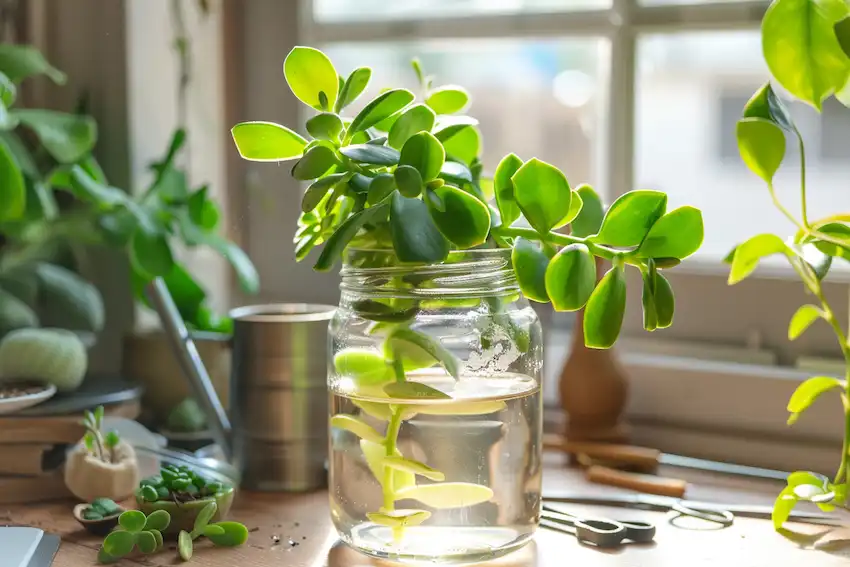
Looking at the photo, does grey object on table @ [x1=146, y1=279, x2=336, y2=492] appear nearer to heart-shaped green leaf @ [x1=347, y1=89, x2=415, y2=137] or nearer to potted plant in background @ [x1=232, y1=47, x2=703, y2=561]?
potted plant in background @ [x1=232, y1=47, x2=703, y2=561]

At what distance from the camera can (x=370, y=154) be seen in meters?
0.66

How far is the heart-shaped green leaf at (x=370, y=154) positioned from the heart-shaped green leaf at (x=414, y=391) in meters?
0.15

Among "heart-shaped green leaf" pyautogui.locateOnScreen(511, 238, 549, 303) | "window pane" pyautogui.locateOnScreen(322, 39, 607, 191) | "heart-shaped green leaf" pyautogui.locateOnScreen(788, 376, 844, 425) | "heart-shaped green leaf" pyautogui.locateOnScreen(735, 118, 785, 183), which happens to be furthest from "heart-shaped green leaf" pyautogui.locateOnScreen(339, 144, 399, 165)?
"window pane" pyautogui.locateOnScreen(322, 39, 607, 191)

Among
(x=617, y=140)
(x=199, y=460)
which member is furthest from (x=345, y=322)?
(x=617, y=140)

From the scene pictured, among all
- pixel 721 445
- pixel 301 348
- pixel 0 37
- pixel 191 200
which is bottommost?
pixel 721 445

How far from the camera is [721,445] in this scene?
40.1 inches

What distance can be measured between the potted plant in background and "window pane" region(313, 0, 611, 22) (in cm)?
41

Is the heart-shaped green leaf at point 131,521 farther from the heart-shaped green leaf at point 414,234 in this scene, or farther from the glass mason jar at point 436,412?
the heart-shaped green leaf at point 414,234

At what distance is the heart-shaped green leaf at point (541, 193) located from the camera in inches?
26.2

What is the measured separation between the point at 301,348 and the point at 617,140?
0.44 metres

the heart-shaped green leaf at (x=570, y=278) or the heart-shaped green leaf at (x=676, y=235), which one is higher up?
the heart-shaped green leaf at (x=676, y=235)

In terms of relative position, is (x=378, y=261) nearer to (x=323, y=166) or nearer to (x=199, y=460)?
(x=323, y=166)

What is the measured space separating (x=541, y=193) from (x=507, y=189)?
0.04 meters

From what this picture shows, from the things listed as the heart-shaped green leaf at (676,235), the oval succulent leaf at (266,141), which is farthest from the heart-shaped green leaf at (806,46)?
the oval succulent leaf at (266,141)
